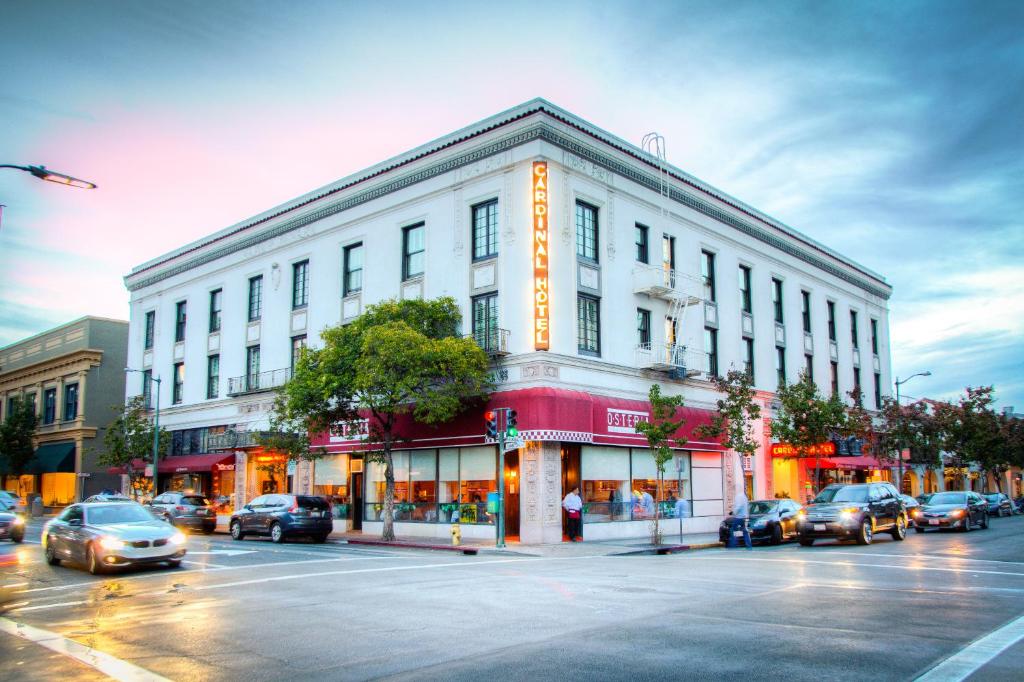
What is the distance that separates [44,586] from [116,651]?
792 cm

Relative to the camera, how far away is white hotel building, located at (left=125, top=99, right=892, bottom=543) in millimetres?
28125

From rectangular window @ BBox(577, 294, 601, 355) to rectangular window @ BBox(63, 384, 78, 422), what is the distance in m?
41.3

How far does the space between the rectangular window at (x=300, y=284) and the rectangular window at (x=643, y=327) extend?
1499 centimetres

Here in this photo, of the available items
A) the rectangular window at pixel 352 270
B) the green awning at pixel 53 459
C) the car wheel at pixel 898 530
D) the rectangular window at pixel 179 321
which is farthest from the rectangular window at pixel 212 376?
the car wheel at pixel 898 530

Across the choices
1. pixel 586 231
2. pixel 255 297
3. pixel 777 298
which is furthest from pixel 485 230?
pixel 777 298

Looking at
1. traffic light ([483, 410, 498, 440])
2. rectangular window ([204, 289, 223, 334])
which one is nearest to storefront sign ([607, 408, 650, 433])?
traffic light ([483, 410, 498, 440])

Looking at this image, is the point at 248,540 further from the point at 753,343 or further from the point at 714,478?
the point at 753,343

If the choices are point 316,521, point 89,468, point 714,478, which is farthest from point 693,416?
point 89,468

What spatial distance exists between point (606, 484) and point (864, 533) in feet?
27.8

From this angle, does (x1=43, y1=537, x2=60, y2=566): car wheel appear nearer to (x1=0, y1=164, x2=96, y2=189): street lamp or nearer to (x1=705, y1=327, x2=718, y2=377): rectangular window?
(x1=0, y1=164, x2=96, y2=189): street lamp

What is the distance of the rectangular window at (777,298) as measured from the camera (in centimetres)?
4141

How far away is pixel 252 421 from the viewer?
39.6 m

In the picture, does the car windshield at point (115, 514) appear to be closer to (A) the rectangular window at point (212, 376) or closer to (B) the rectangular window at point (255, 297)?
(B) the rectangular window at point (255, 297)

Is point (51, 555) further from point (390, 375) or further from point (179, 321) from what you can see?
point (179, 321)
